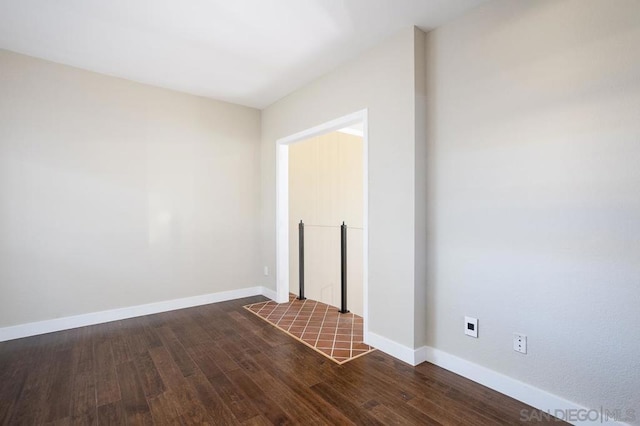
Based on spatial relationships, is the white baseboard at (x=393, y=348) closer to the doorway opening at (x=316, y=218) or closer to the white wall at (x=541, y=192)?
the doorway opening at (x=316, y=218)

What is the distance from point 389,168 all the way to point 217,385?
213 cm

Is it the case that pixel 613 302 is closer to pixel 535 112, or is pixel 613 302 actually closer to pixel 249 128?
pixel 535 112

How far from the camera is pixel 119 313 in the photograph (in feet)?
11.2

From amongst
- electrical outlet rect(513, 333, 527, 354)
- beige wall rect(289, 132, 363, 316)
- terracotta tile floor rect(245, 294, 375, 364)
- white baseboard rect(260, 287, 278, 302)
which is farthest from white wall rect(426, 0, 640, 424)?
beige wall rect(289, 132, 363, 316)

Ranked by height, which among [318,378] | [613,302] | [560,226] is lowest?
[318,378]

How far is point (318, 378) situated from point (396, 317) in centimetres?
80

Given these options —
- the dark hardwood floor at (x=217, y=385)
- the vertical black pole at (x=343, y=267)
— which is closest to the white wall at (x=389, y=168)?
the dark hardwood floor at (x=217, y=385)

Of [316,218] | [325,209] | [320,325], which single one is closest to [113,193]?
[320,325]

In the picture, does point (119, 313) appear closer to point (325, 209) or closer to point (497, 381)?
point (325, 209)

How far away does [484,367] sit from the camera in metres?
2.13

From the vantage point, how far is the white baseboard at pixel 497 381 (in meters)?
1.70

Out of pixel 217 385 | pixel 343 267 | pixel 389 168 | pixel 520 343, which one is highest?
pixel 389 168

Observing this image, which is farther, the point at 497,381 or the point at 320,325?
the point at 320,325

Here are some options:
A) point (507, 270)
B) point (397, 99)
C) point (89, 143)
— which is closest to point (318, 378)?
point (507, 270)
